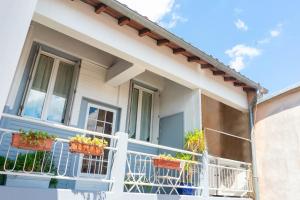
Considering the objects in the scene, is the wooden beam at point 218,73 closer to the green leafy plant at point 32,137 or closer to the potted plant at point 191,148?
the potted plant at point 191,148

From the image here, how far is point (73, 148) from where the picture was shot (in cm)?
433

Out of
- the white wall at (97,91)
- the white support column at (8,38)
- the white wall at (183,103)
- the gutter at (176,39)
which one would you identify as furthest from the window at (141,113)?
the white support column at (8,38)

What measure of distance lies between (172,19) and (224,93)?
4.69 meters

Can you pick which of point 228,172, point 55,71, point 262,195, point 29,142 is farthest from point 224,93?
point 29,142

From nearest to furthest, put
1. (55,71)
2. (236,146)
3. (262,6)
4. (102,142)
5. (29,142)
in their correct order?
(29,142), (102,142), (55,71), (262,6), (236,146)

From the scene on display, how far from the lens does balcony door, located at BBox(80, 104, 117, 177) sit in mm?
6906

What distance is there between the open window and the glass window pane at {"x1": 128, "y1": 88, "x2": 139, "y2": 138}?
85.0 inches

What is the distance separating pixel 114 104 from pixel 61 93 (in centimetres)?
172

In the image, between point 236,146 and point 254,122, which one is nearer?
point 254,122

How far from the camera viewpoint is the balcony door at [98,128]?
272 inches

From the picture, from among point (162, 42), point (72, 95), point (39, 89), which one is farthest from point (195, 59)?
point (39, 89)

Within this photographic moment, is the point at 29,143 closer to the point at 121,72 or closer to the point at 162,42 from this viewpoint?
the point at 121,72

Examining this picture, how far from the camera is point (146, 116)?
8.59 m

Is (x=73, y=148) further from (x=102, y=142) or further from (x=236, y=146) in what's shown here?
(x=236, y=146)
